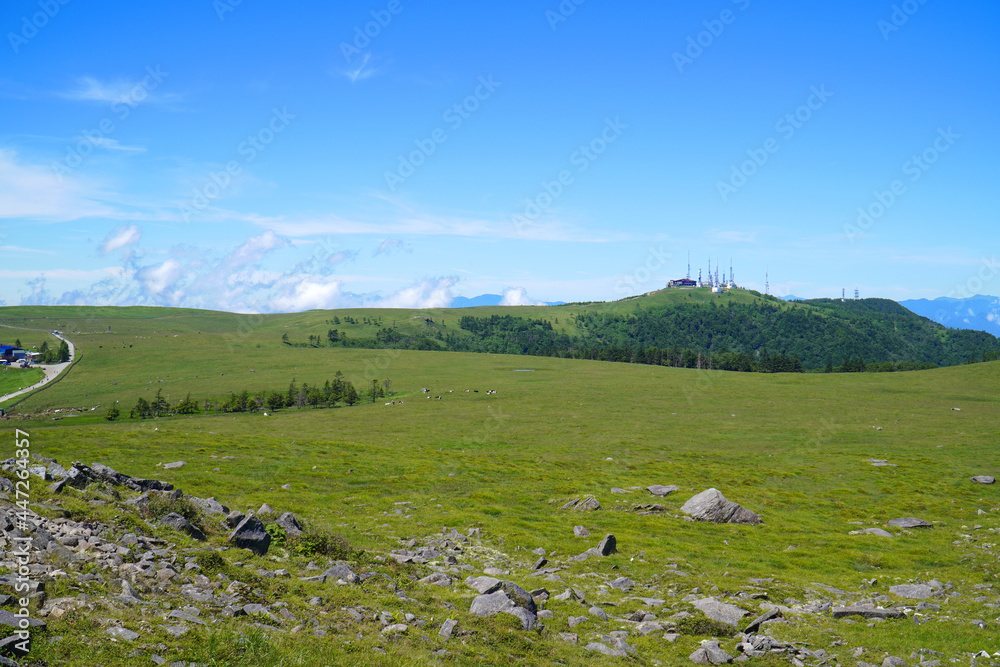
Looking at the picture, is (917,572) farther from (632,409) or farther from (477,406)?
(477,406)

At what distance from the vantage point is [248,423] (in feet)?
311

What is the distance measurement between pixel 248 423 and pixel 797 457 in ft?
269

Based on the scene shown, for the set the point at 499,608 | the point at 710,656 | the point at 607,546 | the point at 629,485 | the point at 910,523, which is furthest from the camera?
the point at 629,485

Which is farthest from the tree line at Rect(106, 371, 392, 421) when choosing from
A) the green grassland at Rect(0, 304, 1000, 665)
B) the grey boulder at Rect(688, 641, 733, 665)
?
the grey boulder at Rect(688, 641, 733, 665)

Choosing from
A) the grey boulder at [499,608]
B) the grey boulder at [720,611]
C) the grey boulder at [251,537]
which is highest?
the grey boulder at [251,537]

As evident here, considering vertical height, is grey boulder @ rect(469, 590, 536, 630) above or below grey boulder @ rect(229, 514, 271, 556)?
below

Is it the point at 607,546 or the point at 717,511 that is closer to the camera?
the point at 607,546

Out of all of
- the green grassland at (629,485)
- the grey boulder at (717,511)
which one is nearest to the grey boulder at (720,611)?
the green grassland at (629,485)

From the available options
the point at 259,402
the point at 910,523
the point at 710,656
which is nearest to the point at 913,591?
the point at 710,656

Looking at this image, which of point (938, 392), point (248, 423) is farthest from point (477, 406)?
point (938, 392)

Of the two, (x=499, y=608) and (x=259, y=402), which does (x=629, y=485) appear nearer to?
(x=499, y=608)

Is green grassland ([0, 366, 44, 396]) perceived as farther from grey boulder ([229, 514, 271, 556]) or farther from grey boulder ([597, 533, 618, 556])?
grey boulder ([597, 533, 618, 556])

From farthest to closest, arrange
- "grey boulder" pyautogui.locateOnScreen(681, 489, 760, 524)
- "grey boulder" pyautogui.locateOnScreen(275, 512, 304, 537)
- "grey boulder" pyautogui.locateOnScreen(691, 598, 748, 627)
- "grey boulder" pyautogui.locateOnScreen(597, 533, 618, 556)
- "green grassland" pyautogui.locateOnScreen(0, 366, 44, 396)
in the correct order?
1. "green grassland" pyautogui.locateOnScreen(0, 366, 44, 396)
2. "grey boulder" pyautogui.locateOnScreen(681, 489, 760, 524)
3. "grey boulder" pyautogui.locateOnScreen(597, 533, 618, 556)
4. "grey boulder" pyautogui.locateOnScreen(275, 512, 304, 537)
5. "grey boulder" pyautogui.locateOnScreen(691, 598, 748, 627)

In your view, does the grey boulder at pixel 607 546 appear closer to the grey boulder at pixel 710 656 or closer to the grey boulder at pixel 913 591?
the grey boulder at pixel 710 656
